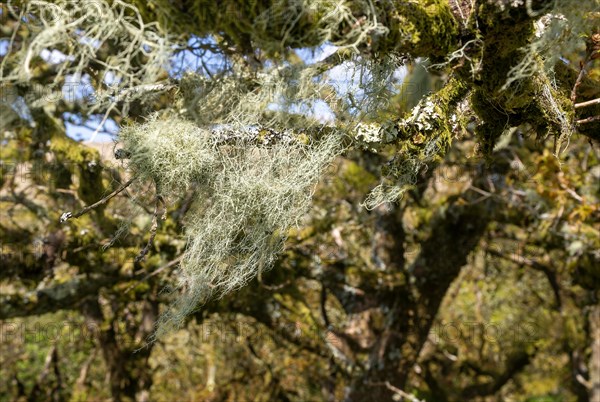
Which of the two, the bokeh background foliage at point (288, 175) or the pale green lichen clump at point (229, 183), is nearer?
the bokeh background foliage at point (288, 175)

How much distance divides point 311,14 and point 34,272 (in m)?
2.73

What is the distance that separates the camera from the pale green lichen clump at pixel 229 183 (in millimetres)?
1842

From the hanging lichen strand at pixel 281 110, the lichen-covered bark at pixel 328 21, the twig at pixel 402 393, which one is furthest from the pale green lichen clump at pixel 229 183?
the twig at pixel 402 393

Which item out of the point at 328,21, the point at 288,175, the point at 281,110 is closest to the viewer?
the point at 328,21

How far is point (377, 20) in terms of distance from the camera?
4.89 feet

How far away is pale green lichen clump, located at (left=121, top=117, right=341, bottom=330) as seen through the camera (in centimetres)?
184

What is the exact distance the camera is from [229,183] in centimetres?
186

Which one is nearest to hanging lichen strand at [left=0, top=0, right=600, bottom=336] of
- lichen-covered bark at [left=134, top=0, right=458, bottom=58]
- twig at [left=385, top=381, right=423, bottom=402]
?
lichen-covered bark at [left=134, top=0, right=458, bottom=58]

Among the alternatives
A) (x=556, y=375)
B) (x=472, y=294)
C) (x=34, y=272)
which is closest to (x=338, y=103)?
(x=34, y=272)

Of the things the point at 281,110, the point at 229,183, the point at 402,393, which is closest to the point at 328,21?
the point at 281,110

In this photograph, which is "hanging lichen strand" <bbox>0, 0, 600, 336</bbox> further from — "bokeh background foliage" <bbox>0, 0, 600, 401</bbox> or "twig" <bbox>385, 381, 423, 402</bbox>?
"twig" <bbox>385, 381, 423, 402</bbox>

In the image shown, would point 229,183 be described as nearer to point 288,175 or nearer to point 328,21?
point 288,175

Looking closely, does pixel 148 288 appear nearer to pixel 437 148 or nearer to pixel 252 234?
pixel 252 234

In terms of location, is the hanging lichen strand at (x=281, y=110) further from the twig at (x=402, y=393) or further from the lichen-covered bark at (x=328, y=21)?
the twig at (x=402, y=393)
